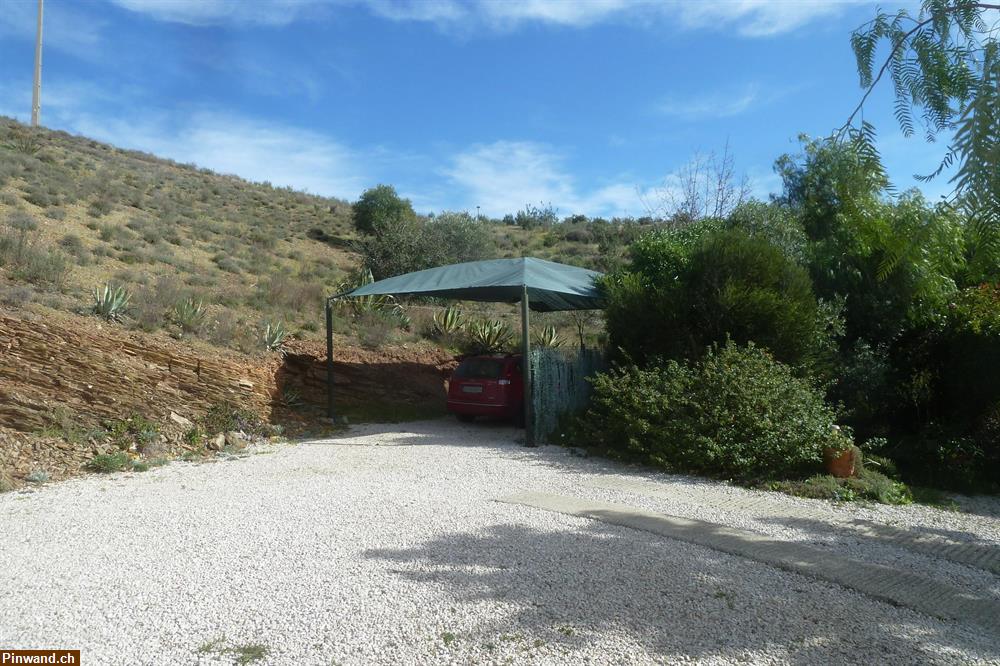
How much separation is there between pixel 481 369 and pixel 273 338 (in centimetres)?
462

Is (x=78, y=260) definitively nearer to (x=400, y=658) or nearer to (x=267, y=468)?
(x=267, y=468)

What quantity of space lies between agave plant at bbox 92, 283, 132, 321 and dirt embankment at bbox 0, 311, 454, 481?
1.31ft

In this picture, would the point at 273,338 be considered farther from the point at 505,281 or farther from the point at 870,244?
the point at 870,244

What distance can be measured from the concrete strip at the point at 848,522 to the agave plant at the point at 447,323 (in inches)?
482

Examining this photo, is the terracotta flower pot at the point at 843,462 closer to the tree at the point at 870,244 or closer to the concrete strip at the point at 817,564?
the tree at the point at 870,244

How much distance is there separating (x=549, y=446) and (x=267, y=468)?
4.51m

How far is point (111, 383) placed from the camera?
35.9 ft

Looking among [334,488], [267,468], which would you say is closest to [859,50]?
[334,488]

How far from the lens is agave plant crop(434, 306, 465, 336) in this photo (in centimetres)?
2070

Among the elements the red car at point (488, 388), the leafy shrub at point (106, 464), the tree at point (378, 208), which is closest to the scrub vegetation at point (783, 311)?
the red car at point (488, 388)

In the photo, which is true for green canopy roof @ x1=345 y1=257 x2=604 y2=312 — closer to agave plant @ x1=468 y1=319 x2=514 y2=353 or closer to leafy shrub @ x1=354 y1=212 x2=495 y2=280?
agave plant @ x1=468 y1=319 x2=514 y2=353

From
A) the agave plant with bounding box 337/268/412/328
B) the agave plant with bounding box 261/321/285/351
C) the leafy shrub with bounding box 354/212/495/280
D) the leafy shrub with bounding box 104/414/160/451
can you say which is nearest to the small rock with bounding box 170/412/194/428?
the leafy shrub with bounding box 104/414/160/451

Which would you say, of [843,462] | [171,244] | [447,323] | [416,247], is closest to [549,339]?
[447,323]

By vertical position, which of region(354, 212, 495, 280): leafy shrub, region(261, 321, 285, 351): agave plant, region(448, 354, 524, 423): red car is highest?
region(354, 212, 495, 280): leafy shrub
